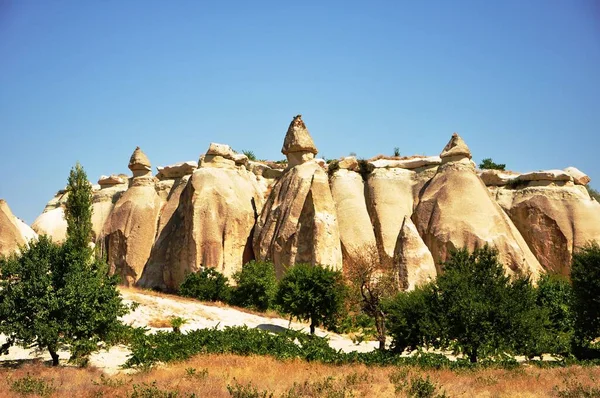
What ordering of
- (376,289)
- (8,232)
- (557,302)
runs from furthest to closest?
1. (8,232)
2. (557,302)
3. (376,289)

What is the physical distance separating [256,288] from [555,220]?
1879 centimetres

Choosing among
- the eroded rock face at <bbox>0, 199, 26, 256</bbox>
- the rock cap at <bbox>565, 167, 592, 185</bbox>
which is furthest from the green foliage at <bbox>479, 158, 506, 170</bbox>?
the eroded rock face at <bbox>0, 199, 26, 256</bbox>

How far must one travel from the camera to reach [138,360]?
18.1 meters

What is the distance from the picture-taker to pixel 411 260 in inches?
1213

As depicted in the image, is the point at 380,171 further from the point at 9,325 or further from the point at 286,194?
the point at 9,325

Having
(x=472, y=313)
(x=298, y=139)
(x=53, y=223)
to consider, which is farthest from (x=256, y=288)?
(x=53, y=223)

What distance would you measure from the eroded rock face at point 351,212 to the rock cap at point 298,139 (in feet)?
8.62

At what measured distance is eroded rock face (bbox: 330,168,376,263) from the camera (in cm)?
3569

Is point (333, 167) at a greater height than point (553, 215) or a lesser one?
greater

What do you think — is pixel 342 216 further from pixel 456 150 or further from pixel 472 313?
pixel 472 313

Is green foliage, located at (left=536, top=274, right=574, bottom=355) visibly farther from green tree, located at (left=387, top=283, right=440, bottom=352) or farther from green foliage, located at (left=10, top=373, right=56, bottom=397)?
green foliage, located at (left=10, top=373, right=56, bottom=397)

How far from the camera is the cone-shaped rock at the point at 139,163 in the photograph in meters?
44.6

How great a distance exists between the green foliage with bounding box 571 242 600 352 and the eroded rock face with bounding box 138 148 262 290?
60.5 feet

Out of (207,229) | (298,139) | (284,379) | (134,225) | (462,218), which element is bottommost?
(284,379)
